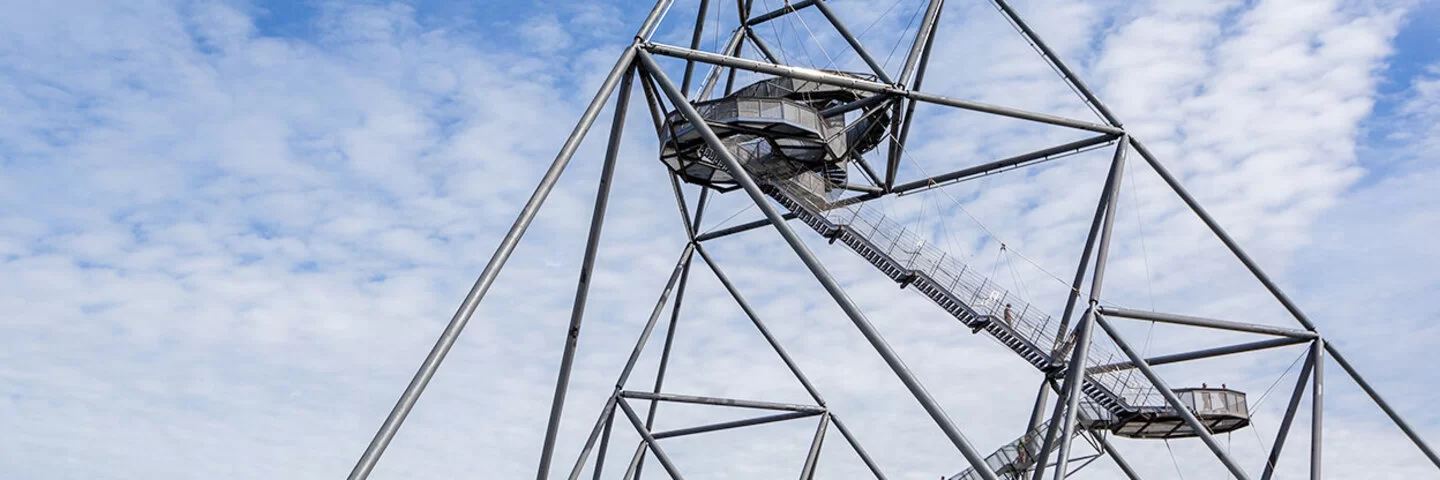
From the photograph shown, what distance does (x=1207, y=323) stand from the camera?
82.4 ft

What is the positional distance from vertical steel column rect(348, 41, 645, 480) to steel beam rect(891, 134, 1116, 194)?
8149mm

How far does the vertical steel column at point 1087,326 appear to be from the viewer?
22.5 m

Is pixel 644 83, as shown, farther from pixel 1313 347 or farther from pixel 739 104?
pixel 1313 347

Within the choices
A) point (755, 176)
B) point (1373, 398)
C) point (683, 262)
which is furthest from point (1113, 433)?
point (683, 262)

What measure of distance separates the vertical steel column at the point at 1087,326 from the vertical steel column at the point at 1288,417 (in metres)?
4.97

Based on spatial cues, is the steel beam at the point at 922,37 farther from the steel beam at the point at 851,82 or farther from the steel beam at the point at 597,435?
the steel beam at the point at 597,435

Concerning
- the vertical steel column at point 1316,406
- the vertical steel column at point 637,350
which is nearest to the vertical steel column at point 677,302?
the vertical steel column at point 637,350

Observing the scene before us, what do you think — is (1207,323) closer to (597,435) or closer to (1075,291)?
(1075,291)

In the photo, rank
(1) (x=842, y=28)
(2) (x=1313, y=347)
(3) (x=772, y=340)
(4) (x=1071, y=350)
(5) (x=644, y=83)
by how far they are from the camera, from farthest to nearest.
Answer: (3) (x=772, y=340)
(1) (x=842, y=28)
(2) (x=1313, y=347)
(4) (x=1071, y=350)
(5) (x=644, y=83)

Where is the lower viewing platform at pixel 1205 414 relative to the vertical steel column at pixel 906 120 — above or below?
below

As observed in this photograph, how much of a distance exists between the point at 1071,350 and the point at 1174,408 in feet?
6.66

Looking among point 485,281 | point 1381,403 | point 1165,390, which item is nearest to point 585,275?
point 485,281

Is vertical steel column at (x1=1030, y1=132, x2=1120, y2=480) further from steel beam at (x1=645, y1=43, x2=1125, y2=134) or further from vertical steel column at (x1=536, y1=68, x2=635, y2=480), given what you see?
vertical steel column at (x1=536, y1=68, x2=635, y2=480)

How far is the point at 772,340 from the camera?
3189 centimetres
